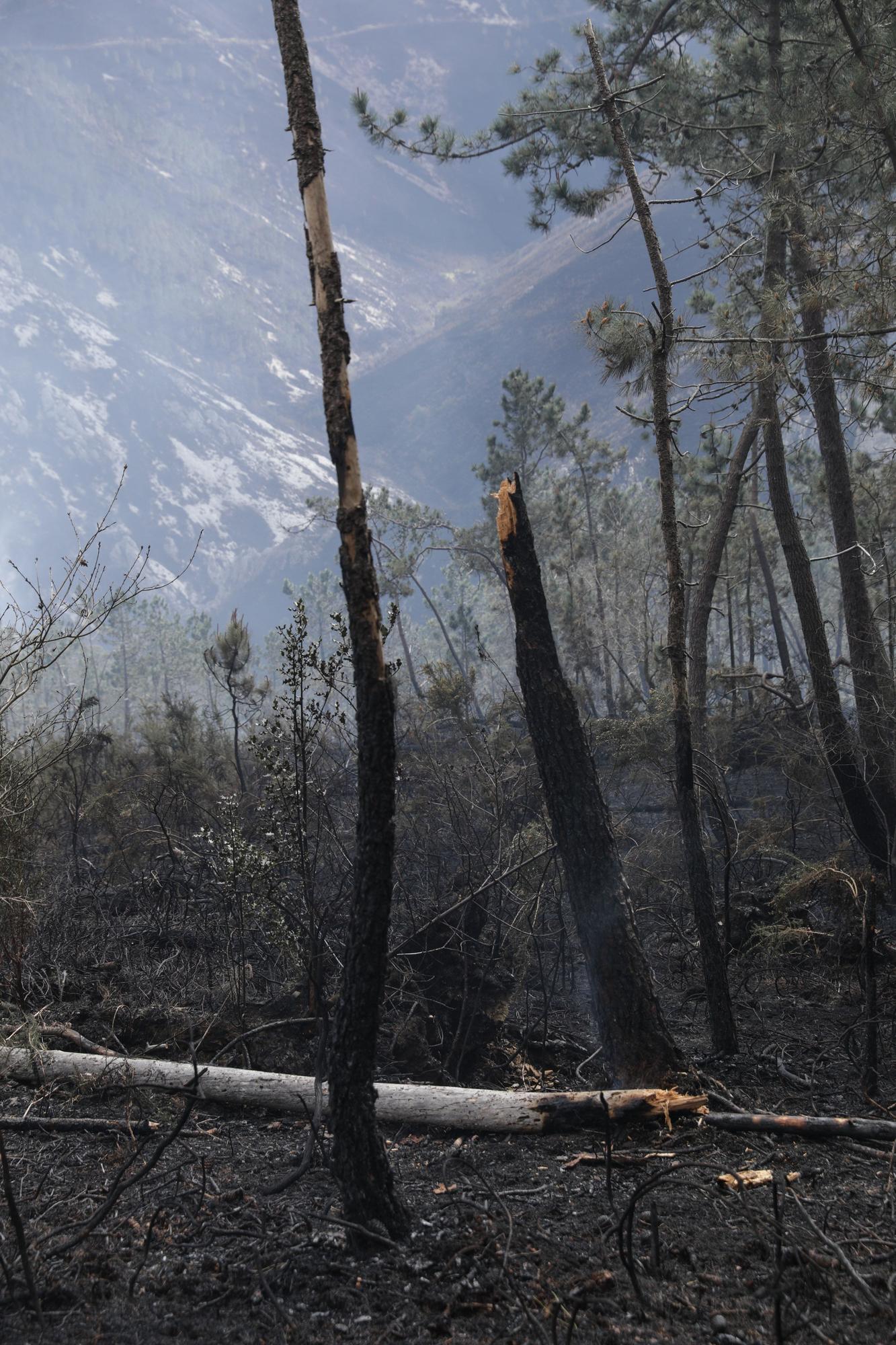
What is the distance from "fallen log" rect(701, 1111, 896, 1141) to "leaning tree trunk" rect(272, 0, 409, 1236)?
1.67 meters

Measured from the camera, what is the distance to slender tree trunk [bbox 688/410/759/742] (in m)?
11.0

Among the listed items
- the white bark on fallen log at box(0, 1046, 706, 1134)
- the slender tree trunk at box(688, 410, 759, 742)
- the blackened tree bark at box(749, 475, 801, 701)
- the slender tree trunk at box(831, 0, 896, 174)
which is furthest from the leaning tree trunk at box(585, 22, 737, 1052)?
the blackened tree bark at box(749, 475, 801, 701)

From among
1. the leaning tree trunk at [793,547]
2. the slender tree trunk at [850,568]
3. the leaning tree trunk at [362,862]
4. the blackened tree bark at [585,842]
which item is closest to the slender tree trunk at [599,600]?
the leaning tree trunk at [793,547]

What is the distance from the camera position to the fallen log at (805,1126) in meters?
3.79

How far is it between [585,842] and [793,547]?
670cm

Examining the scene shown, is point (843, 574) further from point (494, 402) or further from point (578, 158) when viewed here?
point (494, 402)

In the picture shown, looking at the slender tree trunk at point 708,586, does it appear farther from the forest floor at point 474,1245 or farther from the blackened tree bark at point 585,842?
the forest floor at point 474,1245

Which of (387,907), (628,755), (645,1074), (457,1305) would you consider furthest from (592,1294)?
(628,755)

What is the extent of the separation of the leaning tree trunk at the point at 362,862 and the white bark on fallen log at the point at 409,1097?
36.4 inches

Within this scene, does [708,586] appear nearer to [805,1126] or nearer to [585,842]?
[585,842]

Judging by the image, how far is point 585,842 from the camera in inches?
203

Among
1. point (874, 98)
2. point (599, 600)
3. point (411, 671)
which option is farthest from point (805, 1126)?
point (411, 671)

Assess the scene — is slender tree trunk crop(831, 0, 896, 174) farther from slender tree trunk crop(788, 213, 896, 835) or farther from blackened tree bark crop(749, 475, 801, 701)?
blackened tree bark crop(749, 475, 801, 701)

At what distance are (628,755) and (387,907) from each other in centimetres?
985
